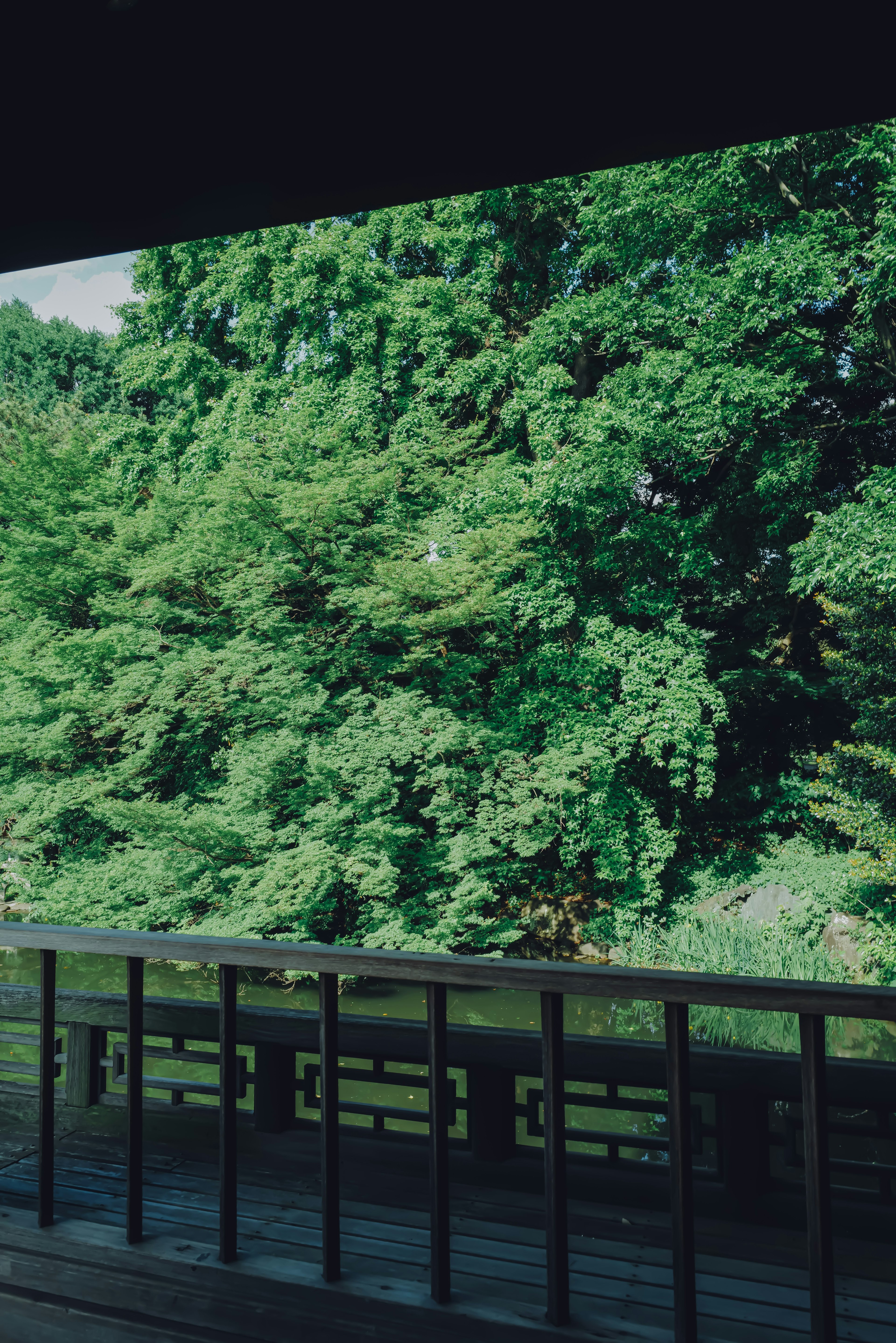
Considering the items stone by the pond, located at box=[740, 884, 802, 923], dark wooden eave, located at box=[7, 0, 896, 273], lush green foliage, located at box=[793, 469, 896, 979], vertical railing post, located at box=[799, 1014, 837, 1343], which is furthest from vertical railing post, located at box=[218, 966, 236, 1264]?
stone by the pond, located at box=[740, 884, 802, 923]

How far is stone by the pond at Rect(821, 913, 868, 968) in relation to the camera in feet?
23.8

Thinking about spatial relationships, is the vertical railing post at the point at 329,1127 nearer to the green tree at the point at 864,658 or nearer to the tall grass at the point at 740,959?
the tall grass at the point at 740,959

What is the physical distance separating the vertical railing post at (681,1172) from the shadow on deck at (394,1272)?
142mm

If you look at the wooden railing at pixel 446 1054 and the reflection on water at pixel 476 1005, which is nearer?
the wooden railing at pixel 446 1054

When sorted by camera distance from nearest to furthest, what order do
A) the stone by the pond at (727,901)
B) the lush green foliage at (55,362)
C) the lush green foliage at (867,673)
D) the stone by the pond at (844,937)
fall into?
the lush green foliage at (867,673)
the stone by the pond at (844,937)
the stone by the pond at (727,901)
the lush green foliage at (55,362)

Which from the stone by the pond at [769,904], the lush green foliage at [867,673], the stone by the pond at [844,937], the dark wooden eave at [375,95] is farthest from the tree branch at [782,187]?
the dark wooden eave at [375,95]

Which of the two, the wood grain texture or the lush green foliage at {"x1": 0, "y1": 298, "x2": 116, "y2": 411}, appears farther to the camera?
the lush green foliage at {"x1": 0, "y1": 298, "x2": 116, "y2": 411}

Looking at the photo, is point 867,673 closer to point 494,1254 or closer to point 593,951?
point 593,951

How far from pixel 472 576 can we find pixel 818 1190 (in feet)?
23.4

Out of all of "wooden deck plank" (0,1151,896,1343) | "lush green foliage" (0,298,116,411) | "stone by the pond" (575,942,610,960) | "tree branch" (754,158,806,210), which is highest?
"lush green foliage" (0,298,116,411)

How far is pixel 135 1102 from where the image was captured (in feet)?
5.26

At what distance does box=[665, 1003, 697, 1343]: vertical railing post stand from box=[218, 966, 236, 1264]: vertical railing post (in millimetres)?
727

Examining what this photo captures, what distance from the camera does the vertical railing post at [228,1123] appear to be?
153 centimetres

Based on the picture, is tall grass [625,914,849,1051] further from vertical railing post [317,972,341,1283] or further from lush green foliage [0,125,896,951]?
vertical railing post [317,972,341,1283]
